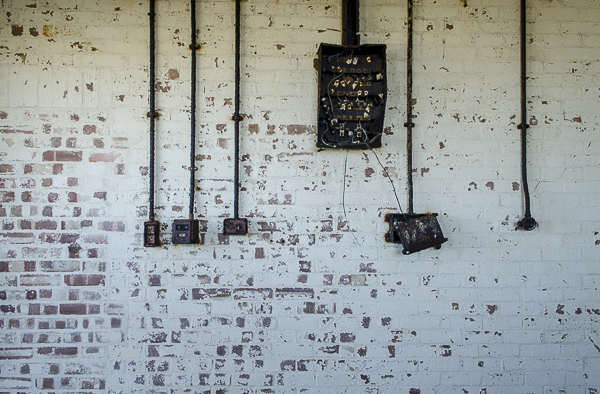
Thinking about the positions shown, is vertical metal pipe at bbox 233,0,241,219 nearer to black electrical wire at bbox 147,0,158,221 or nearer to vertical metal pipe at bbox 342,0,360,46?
black electrical wire at bbox 147,0,158,221

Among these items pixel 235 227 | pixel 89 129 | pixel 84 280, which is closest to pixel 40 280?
pixel 84 280

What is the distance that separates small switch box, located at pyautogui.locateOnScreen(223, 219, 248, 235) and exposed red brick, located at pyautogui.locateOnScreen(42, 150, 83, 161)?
0.89 m

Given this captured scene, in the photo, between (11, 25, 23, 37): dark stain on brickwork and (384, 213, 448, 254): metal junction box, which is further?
(11, 25, 23, 37): dark stain on brickwork

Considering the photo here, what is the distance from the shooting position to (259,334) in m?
2.15

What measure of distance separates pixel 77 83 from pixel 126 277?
110 cm

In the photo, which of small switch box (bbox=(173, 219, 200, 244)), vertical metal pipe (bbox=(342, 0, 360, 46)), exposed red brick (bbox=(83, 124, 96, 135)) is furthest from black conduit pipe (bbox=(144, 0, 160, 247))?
vertical metal pipe (bbox=(342, 0, 360, 46))

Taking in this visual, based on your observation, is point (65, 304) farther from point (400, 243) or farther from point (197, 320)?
point (400, 243)

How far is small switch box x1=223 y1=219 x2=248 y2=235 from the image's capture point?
83.4 inches

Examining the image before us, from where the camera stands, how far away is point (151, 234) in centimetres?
212

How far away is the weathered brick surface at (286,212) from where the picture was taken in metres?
2.13

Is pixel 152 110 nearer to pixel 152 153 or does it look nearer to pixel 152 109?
pixel 152 109

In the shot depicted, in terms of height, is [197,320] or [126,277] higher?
[126,277]

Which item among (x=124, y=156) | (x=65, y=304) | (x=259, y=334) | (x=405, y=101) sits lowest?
(x=259, y=334)

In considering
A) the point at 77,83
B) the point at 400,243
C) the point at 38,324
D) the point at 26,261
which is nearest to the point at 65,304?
the point at 38,324
